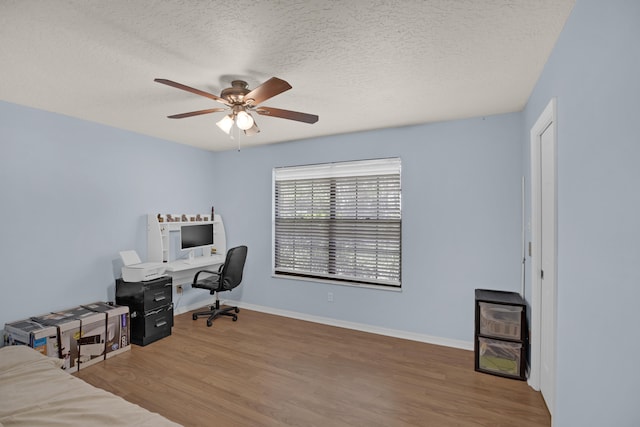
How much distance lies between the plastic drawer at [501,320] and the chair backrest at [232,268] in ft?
9.58

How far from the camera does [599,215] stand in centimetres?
117

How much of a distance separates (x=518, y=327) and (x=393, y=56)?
8.20ft

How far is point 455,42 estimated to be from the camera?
179 centimetres

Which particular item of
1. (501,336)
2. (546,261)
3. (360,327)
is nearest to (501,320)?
(501,336)

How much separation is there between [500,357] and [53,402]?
3303 millimetres

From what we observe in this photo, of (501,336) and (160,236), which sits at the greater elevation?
(160,236)

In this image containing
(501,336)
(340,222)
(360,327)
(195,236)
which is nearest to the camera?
(501,336)

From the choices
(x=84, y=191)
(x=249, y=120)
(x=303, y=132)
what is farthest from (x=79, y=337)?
(x=303, y=132)

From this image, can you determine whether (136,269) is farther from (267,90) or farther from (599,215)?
(599,215)

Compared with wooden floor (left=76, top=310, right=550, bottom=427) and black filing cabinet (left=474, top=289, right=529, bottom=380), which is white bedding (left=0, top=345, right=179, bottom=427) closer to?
wooden floor (left=76, top=310, right=550, bottom=427)

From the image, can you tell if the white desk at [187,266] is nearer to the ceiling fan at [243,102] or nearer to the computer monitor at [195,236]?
the computer monitor at [195,236]

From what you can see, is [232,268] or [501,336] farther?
[232,268]

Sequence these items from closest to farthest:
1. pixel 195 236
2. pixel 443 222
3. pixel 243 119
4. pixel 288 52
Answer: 1. pixel 288 52
2. pixel 243 119
3. pixel 443 222
4. pixel 195 236

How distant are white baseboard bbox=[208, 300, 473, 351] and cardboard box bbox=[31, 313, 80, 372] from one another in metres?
1.67
